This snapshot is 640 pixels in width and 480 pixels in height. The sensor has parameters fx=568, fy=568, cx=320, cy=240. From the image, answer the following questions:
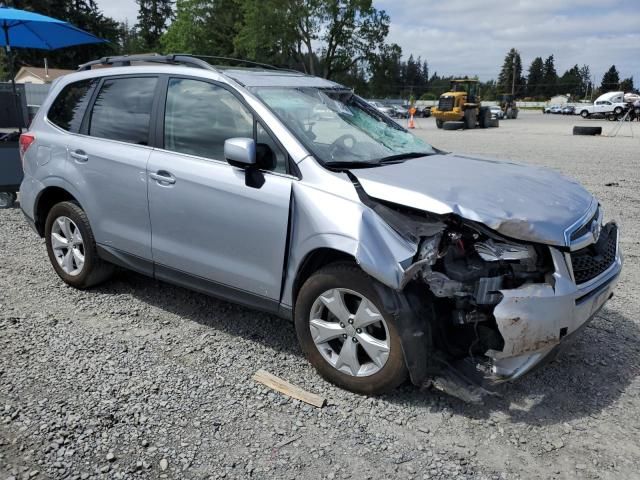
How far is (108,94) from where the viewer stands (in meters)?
4.54

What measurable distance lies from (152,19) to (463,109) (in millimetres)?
67222

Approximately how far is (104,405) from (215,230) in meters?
1.23

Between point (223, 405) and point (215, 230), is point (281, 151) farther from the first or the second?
point (223, 405)

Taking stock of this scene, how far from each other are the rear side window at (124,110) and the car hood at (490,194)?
1.82m

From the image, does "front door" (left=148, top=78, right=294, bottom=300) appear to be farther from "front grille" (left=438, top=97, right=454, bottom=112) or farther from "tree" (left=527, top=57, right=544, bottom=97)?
"tree" (left=527, top=57, right=544, bottom=97)

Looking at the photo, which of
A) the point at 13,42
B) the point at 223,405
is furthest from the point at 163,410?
the point at 13,42

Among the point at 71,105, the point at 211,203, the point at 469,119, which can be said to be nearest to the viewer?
the point at 211,203

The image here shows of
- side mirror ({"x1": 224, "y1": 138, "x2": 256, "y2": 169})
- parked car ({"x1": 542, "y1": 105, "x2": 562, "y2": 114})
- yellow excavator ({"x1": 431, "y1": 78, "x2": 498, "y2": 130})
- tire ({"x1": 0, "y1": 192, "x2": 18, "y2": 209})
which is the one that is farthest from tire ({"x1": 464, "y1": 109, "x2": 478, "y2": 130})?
parked car ({"x1": 542, "y1": 105, "x2": 562, "y2": 114})

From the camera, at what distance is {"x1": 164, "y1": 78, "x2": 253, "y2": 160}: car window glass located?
3730mm

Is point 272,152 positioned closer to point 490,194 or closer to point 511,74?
point 490,194

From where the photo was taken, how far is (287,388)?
3402mm

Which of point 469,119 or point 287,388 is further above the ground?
point 469,119

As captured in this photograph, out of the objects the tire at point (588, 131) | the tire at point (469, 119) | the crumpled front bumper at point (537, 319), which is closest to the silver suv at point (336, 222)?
the crumpled front bumper at point (537, 319)

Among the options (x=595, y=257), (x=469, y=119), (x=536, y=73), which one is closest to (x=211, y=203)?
(x=595, y=257)
